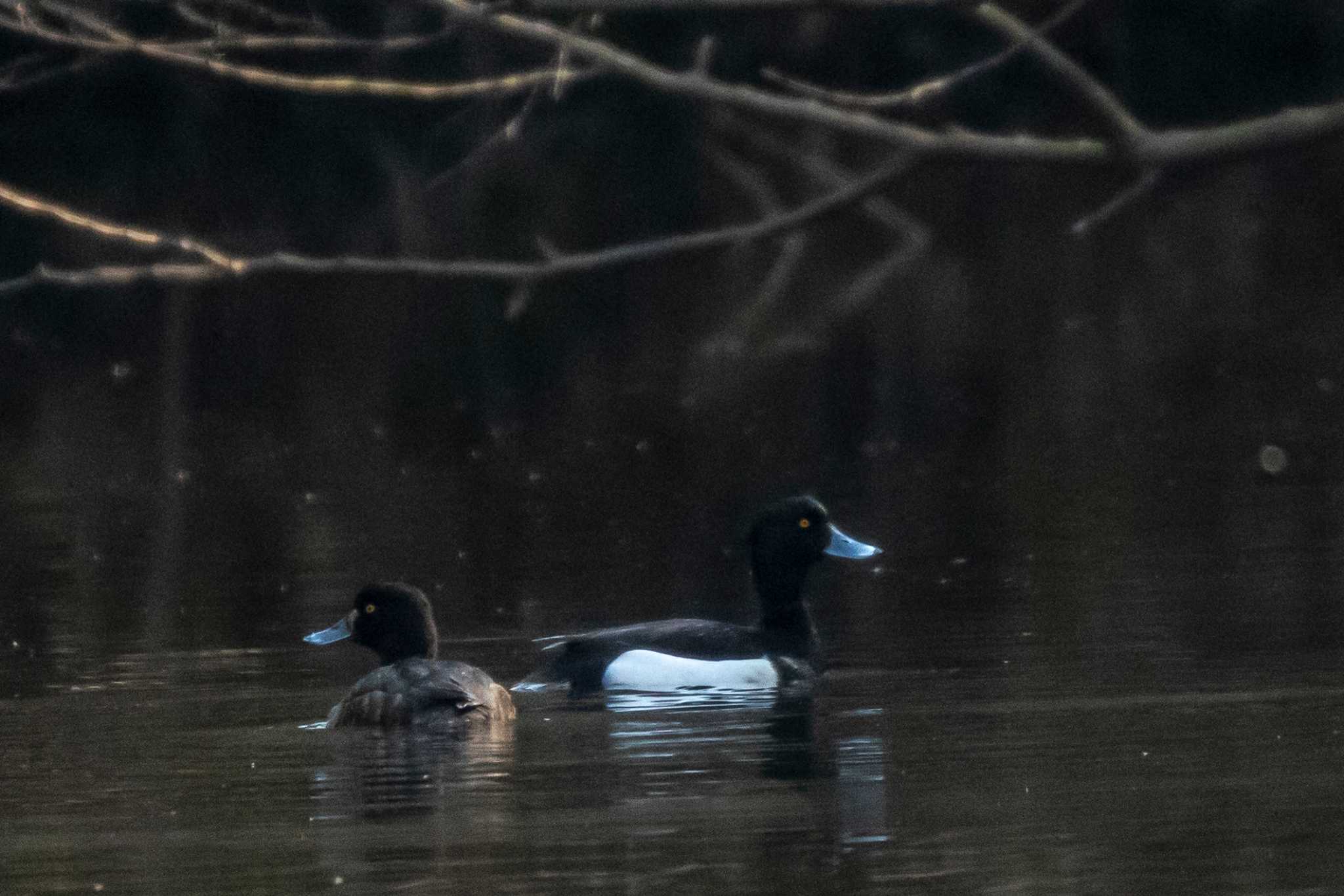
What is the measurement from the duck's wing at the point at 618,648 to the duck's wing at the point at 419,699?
3.29 feet

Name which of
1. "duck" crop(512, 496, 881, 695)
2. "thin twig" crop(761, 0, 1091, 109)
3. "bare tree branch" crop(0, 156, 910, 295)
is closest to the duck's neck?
"duck" crop(512, 496, 881, 695)

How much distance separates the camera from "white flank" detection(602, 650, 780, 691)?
12.1m

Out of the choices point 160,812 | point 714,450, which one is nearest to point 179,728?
point 160,812

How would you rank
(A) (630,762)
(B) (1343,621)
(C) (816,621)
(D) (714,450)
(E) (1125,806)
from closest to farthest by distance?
(E) (1125,806), (A) (630,762), (B) (1343,621), (C) (816,621), (D) (714,450)

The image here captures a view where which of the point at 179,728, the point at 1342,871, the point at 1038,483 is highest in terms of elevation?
the point at 1038,483

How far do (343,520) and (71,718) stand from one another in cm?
838

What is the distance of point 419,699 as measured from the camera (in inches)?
434

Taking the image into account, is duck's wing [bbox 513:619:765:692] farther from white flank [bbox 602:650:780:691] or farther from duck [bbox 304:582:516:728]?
duck [bbox 304:582:516:728]

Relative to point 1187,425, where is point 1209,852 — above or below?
below

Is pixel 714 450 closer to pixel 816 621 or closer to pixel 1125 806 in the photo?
pixel 816 621

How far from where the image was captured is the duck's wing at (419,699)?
10945 millimetres

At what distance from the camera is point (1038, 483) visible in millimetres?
19938

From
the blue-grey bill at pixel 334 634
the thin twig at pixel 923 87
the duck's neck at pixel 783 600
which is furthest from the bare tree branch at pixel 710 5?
the duck's neck at pixel 783 600

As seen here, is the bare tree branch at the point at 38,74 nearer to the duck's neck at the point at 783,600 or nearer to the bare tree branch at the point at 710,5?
the bare tree branch at the point at 710,5
